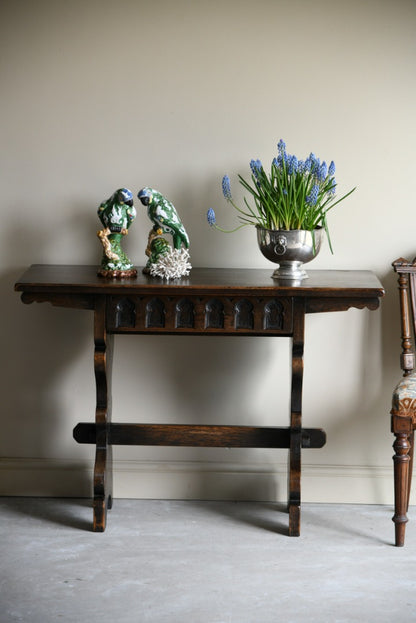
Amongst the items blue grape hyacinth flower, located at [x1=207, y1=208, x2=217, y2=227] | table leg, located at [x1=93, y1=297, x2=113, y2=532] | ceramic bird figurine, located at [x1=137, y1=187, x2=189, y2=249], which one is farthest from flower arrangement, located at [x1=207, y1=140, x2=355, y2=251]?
table leg, located at [x1=93, y1=297, x2=113, y2=532]

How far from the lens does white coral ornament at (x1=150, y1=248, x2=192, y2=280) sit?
2.86 metres

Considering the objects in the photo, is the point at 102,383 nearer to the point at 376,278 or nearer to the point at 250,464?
the point at 250,464

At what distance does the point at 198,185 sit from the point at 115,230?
16.8 inches

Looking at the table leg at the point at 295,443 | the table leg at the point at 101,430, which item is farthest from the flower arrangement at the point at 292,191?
the table leg at the point at 101,430

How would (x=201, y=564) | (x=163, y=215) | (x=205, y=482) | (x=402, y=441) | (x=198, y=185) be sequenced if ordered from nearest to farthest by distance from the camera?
1. (x=201, y=564)
2. (x=402, y=441)
3. (x=163, y=215)
4. (x=198, y=185)
5. (x=205, y=482)

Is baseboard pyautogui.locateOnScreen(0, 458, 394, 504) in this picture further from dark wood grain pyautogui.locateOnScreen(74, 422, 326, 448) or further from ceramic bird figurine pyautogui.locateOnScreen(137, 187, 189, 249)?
ceramic bird figurine pyautogui.locateOnScreen(137, 187, 189, 249)

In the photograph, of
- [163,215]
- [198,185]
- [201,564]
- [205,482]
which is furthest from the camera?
[205,482]

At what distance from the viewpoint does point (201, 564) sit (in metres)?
2.68

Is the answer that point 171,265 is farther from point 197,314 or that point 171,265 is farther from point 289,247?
point 289,247

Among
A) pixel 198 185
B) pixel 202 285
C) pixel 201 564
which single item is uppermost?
pixel 198 185

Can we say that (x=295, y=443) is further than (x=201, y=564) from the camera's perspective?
Yes

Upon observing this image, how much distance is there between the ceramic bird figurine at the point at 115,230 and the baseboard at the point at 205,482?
0.86 metres

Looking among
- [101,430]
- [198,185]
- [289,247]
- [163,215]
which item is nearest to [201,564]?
[101,430]

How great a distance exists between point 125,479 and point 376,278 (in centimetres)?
130
